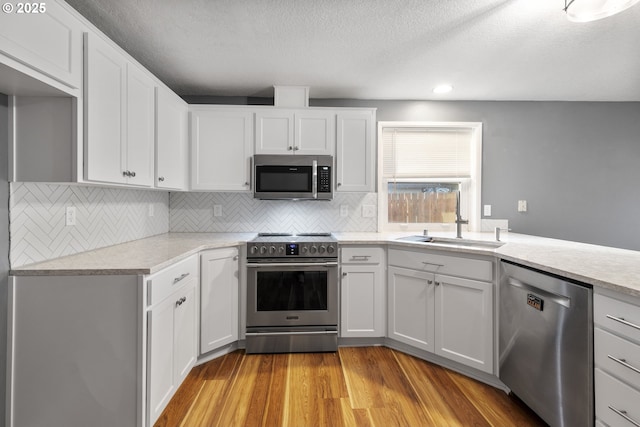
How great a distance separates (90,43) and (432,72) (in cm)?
239

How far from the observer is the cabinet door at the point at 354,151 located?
111 inches

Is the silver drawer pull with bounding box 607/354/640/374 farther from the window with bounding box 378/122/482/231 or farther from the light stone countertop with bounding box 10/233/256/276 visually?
the light stone countertop with bounding box 10/233/256/276

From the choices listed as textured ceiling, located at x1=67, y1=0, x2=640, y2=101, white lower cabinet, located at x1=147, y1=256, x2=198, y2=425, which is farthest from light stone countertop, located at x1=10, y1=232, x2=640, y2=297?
textured ceiling, located at x1=67, y1=0, x2=640, y2=101

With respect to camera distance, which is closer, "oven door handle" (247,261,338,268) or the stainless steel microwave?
"oven door handle" (247,261,338,268)

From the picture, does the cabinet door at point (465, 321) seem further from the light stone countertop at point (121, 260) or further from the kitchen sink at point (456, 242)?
the light stone countertop at point (121, 260)

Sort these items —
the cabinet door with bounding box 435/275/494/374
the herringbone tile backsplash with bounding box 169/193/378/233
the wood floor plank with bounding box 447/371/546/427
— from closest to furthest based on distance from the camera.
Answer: the wood floor plank with bounding box 447/371/546/427 < the cabinet door with bounding box 435/275/494/374 < the herringbone tile backsplash with bounding box 169/193/378/233

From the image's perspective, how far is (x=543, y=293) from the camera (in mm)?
1595

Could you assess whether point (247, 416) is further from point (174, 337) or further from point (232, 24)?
point (232, 24)

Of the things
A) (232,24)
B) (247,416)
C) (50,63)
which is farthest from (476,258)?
(50,63)

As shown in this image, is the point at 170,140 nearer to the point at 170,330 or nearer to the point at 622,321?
the point at 170,330

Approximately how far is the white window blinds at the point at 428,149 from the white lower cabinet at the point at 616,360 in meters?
2.06

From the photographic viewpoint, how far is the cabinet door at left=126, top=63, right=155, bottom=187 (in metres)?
1.85

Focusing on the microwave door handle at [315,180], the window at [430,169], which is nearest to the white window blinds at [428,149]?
the window at [430,169]

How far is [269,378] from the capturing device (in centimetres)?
210
